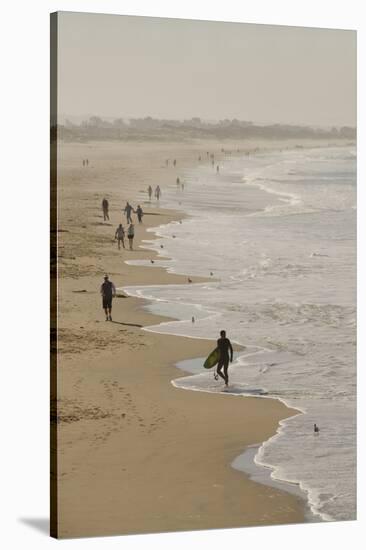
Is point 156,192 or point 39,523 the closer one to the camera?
point 156,192

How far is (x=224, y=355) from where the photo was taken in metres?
17.9

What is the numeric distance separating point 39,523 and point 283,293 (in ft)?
10.3

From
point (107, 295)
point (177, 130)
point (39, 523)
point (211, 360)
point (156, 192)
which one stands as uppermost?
point (177, 130)

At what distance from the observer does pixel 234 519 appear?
17625 mm

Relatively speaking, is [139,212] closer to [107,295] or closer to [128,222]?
[128,222]

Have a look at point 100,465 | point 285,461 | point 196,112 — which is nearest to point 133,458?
point 100,465

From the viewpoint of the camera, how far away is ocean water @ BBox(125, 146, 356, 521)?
58.6ft

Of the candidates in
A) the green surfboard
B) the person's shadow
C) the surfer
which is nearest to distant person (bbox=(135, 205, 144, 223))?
the surfer

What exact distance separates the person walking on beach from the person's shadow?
2.01 m

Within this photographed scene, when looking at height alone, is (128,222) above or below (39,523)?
above

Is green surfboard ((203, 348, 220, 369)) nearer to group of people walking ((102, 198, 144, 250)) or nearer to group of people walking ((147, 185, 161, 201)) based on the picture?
group of people walking ((102, 198, 144, 250))

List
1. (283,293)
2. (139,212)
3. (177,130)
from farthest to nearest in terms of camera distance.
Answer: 1. (283,293)
2. (177,130)
3. (139,212)

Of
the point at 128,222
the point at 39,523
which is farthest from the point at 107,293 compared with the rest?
the point at 39,523

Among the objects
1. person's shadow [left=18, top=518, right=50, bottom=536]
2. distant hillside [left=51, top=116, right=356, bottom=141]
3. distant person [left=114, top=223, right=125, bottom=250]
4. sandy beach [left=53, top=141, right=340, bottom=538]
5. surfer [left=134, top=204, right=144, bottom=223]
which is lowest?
person's shadow [left=18, top=518, right=50, bottom=536]
